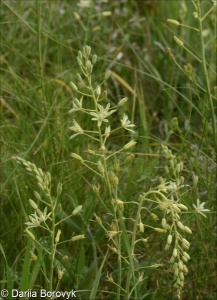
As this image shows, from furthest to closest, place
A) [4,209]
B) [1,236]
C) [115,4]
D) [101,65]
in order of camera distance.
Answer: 1. [115,4]
2. [101,65]
3. [4,209]
4. [1,236]

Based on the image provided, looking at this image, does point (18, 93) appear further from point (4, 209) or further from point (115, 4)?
point (115, 4)

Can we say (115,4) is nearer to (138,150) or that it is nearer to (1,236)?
(138,150)

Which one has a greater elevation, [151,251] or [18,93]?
[18,93]

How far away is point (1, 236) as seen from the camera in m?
2.48

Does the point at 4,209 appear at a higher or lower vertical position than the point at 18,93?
lower

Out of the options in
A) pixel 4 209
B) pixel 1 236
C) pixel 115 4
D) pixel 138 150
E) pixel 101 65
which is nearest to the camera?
pixel 1 236

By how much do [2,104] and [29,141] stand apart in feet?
1.43

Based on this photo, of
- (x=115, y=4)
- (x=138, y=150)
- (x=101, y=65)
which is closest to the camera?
(x=138, y=150)

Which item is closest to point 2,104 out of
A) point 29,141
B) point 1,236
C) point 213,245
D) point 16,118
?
point 16,118

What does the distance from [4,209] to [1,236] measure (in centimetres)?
20

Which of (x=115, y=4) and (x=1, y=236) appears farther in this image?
(x=115, y=4)

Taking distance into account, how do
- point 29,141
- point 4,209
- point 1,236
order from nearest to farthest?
point 1,236 → point 4,209 → point 29,141

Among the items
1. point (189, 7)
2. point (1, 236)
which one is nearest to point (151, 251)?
point (1, 236)

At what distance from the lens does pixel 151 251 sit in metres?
2.57
